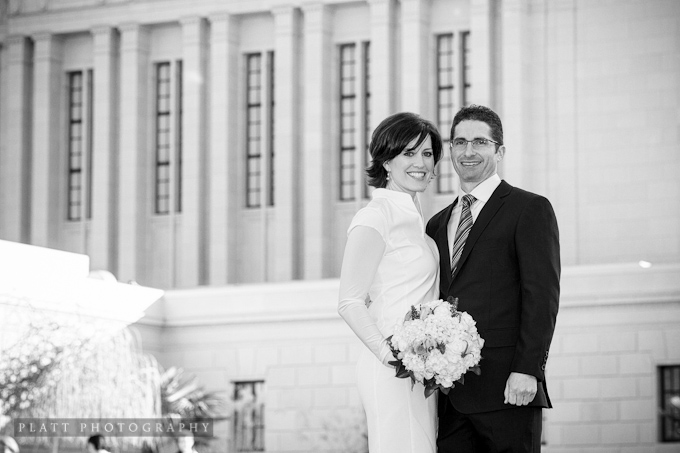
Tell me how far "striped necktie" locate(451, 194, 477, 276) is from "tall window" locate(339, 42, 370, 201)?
24753 millimetres

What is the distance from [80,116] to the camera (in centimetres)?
3419

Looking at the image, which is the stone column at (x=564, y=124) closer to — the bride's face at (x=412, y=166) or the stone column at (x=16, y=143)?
the stone column at (x=16, y=143)

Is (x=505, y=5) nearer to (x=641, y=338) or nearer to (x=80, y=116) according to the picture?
(x=641, y=338)

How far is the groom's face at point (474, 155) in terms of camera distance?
6203mm

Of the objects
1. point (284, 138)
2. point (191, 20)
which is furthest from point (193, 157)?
point (191, 20)

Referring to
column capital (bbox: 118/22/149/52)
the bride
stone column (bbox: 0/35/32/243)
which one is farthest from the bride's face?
stone column (bbox: 0/35/32/243)

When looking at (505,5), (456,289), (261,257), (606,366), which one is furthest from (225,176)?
(456,289)

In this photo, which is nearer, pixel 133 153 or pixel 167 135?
pixel 133 153

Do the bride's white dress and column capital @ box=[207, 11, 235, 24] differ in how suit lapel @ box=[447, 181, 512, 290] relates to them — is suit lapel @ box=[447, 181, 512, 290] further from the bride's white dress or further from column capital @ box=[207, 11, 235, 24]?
column capital @ box=[207, 11, 235, 24]

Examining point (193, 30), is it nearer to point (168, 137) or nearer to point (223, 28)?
point (223, 28)

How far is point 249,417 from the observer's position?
25.8 meters

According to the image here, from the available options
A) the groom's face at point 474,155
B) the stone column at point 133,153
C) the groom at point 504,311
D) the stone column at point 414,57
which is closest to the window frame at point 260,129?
the stone column at point 133,153

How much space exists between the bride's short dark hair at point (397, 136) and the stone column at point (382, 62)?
24.4m

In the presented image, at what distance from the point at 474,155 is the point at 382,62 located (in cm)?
2478
